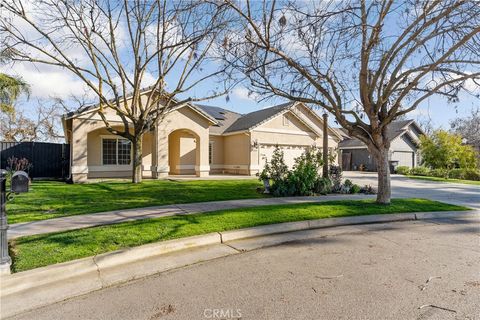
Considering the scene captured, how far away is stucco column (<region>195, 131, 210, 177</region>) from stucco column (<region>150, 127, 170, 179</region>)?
2.04m

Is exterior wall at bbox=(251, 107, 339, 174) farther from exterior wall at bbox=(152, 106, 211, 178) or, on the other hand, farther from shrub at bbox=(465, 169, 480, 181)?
shrub at bbox=(465, 169, 480, 181)

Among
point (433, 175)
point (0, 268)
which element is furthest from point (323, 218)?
point (433, 175)

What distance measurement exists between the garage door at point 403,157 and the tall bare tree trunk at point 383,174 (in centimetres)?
2635

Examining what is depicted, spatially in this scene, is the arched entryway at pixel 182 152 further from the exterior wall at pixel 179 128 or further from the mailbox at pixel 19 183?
the mailbox at pixel 19 183

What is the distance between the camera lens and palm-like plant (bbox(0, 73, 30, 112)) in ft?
51.3

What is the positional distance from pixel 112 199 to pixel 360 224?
297 inches

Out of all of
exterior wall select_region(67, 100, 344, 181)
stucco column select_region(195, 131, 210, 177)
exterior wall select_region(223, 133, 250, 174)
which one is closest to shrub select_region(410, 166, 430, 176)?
exterior wall select_region(67, 100, 344, 181)

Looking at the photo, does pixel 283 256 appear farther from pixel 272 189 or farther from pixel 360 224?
pixel 272 189

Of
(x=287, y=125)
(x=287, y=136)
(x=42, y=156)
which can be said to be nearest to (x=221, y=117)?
(x=287, y=125)

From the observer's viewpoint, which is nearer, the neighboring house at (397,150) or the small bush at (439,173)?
the small bush at (439,173)

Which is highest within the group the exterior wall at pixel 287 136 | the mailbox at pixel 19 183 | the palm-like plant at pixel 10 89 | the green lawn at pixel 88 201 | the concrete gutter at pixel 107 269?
the palm-like plant at pixel 10 89

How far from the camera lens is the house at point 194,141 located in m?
15.9

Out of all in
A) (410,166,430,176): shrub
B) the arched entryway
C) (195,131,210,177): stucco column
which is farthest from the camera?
(410,166,430,176): shrub

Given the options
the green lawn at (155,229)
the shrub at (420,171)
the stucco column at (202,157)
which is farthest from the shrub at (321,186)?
the shrub at (420,171)
